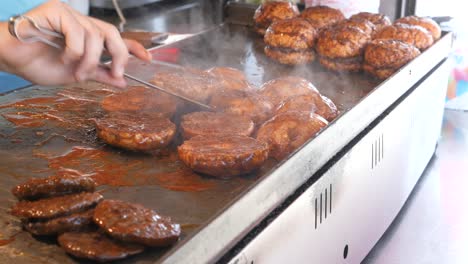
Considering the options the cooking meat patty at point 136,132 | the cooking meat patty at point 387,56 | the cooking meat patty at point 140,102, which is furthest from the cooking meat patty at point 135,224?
the cooking meat patty at point 387,56

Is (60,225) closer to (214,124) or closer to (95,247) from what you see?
(95,247)

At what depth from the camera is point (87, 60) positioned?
5.18 ft

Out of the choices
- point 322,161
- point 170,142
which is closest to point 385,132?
point 322,161

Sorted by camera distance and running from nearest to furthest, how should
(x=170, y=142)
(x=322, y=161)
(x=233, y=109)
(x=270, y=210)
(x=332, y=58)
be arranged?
1. (x=270, y=210)
2. (x=322, y=161)
3. (x=170, y=142)
4. (x=233, y=109)
5. (x=332, y=58)

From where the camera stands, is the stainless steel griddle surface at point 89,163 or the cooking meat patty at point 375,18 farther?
the cooking meat patty at point 375,18

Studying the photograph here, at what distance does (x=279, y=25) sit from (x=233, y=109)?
0.83 m

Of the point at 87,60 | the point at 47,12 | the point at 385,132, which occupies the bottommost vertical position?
the point at 385,132

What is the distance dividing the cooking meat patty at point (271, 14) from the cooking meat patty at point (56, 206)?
1757 millimetres

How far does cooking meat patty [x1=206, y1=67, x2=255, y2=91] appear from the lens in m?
2.06

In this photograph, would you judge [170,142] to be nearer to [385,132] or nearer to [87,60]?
[87,60]

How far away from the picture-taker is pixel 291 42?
2.48 metres

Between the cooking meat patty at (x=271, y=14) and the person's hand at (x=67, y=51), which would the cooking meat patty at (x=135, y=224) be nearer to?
the person's hand at (x=67, y=51)

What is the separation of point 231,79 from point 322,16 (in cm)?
82

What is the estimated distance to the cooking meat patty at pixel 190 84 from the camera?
6.52ft
